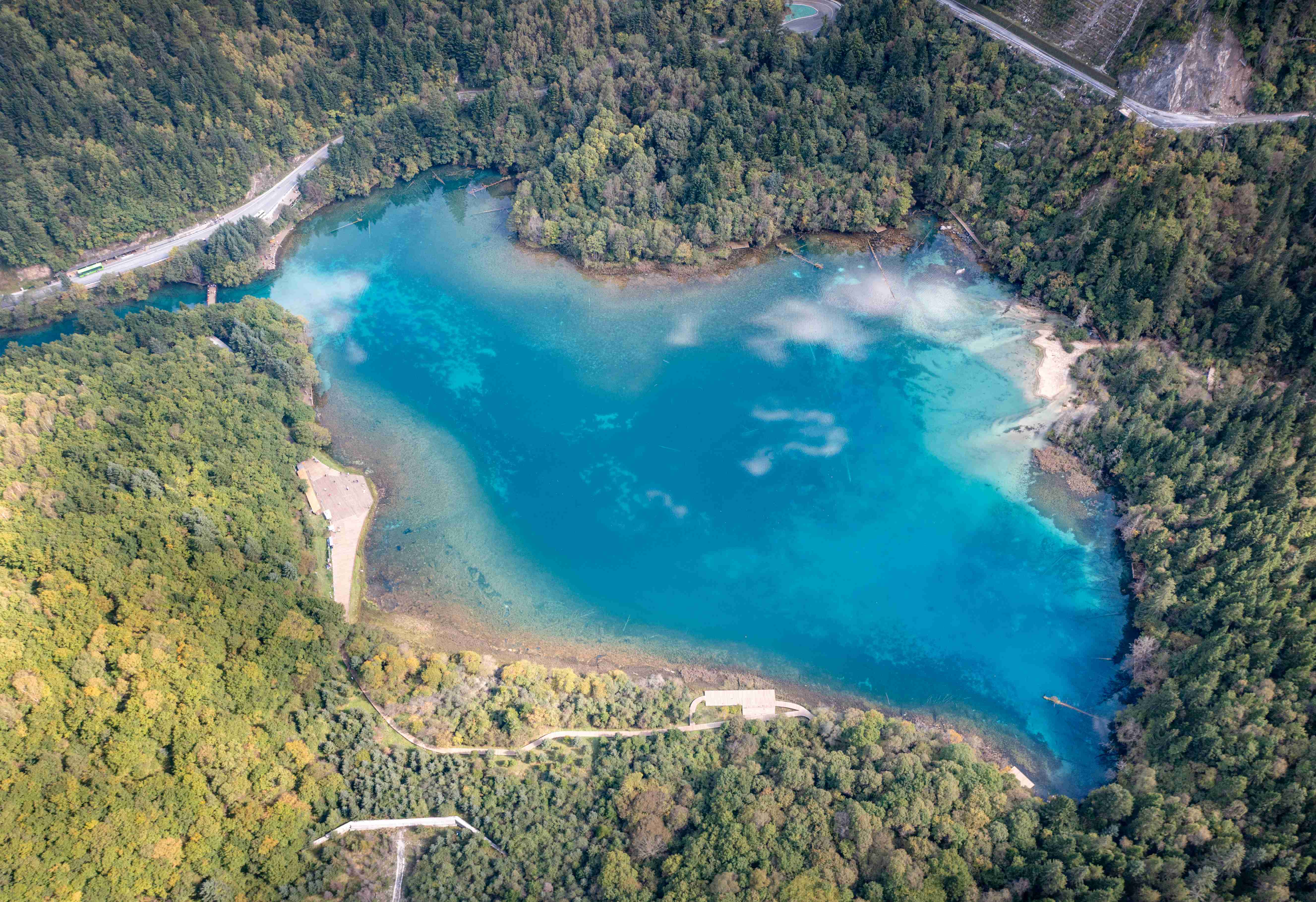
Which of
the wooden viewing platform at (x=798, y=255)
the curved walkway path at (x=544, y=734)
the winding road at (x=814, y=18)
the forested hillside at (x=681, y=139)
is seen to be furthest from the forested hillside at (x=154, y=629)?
the winding road at (x=814, y=18)

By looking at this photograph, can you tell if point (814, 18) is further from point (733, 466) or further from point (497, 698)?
point (497, 698)

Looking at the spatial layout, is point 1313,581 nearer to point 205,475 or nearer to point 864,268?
point 864,268

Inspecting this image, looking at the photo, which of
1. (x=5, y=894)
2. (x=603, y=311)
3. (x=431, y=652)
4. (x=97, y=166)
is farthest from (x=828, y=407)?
(x=97, y=166)

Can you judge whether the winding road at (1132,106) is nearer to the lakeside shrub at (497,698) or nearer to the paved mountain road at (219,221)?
the lakeside shrub at (497,698)

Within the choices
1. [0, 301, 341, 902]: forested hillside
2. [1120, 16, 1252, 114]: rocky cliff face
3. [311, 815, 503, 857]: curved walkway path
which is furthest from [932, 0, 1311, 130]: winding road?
[311, 815, 503, 857]: curved walkway path

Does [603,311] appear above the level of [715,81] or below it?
below

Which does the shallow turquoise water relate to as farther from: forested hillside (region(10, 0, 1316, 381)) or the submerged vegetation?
forested hillside (region(10, 0, 1316, 381))
